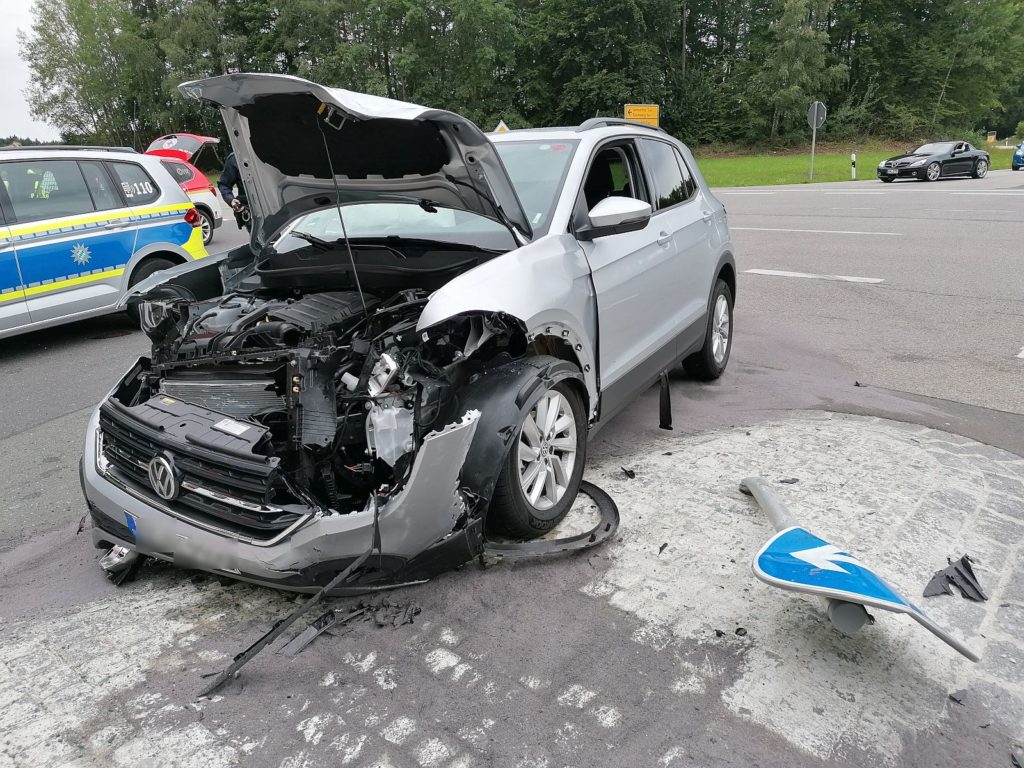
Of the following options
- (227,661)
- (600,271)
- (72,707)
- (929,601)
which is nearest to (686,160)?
(600,271)

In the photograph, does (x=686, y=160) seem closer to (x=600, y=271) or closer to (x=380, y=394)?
(x=600, y=271)

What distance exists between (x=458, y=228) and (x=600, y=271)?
723mm

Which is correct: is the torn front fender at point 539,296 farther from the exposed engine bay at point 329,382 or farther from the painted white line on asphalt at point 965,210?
the painted white line on asphalt at point 965,210

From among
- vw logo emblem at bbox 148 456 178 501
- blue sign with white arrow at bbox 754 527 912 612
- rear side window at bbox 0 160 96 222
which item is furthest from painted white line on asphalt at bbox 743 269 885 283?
Result: vw logo emblem at bbox 148 456 178 501

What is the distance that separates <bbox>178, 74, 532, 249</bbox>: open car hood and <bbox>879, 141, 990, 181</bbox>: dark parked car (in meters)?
25.9

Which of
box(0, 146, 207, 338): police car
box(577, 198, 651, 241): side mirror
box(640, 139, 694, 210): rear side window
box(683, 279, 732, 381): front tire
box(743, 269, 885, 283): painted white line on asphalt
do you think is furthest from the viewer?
box(743, 269, 885, 283): painted white line on asphalt

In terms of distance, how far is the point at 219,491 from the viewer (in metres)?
2.56

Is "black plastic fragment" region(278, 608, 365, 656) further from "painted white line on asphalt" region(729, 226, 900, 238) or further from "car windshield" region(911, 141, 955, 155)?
"car windshield" region(911, 141, 955, 155)

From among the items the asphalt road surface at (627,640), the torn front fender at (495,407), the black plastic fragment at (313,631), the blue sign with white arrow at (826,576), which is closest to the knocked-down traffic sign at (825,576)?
the blue sign with white arrow at (826,576)

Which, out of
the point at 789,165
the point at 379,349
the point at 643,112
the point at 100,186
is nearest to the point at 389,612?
the point at 379,349

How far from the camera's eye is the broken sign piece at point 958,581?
2.78 m

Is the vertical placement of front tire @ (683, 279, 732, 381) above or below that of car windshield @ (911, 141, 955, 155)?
above

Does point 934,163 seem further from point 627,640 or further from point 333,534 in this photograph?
point 333,534

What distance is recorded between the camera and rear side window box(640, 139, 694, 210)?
4.59 metres
